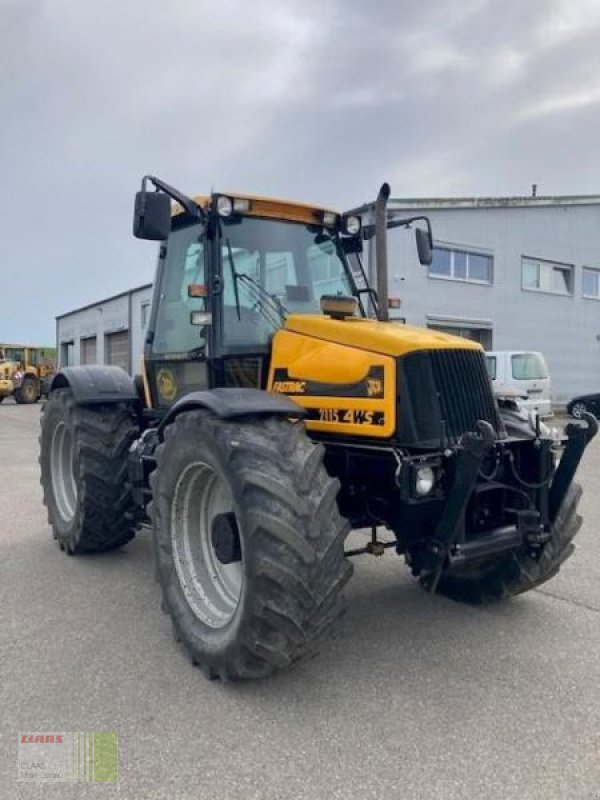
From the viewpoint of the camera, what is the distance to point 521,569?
3.95 meters

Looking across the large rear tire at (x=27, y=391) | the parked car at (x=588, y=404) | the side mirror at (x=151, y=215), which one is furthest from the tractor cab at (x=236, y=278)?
the large rear tire at (x=27, y=391)

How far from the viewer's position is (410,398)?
131 inches

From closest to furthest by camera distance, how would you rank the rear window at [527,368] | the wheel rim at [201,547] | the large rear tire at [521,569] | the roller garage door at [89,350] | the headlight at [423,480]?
the headlight at [423,480] < the wheel rim at [201,547] < the large rear tire at [521,569] < the rear window at [527,368] < the roller garage door at [89,350]

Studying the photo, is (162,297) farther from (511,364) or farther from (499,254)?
(499,254)

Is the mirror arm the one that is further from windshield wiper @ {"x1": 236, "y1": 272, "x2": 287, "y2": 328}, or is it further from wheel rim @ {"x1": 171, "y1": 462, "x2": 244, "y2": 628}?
wheel rim @ {"x1": 171, "y1": 462, "x2": 244, "y2": 628}

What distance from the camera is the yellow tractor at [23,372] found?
2744cm

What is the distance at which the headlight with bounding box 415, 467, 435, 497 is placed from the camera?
3.22 metres

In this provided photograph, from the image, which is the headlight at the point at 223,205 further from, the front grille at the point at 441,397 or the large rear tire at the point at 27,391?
the large rear tire at the point at 27,391

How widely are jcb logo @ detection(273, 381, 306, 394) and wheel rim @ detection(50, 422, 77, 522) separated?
254cm

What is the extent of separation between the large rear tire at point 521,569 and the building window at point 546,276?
1831 cm

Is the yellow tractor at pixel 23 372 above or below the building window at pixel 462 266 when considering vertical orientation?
below

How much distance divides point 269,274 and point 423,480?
1695 mm

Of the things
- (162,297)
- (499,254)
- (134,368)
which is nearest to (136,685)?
(162,297)

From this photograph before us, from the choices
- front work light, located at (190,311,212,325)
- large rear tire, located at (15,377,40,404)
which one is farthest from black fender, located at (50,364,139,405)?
large rear tire, located at (15,377,40,404)
